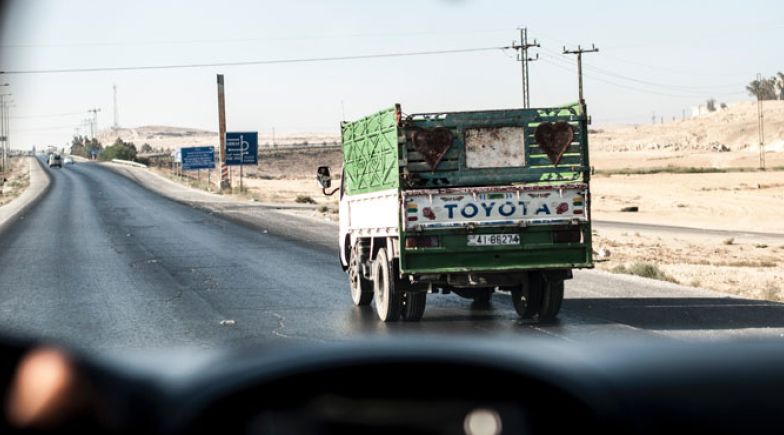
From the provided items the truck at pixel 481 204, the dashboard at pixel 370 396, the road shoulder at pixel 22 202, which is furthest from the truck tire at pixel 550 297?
the road shoulder at pixel 22 202

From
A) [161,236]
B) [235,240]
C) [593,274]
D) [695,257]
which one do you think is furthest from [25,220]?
[593,274]

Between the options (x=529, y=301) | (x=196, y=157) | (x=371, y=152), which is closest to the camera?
(x=529, y=301)

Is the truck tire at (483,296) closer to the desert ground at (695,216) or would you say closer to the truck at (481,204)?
Result: the truck at (481,204)

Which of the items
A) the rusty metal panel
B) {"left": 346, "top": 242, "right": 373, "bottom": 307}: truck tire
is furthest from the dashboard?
{"left": 346, "top": 242, "right": 373, "bottom": 307}: truck tire

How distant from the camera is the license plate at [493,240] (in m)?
13.8

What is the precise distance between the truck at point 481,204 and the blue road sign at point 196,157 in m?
83.2

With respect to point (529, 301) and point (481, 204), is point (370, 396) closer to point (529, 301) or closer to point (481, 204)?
point (481, 204)

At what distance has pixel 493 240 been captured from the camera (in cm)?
1388

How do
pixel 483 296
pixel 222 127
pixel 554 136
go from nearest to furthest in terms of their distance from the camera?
pixel 554 136 → pixel 483 296 → pixel 222 127

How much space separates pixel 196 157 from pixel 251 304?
3229 inches

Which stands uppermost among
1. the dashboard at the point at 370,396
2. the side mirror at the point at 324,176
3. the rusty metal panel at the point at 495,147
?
the rusty metal panel at the point at 495,147

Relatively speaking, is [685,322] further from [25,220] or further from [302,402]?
[25,220]

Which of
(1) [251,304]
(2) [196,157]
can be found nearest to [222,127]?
(2) [196,157]

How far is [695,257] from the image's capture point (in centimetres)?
2892
